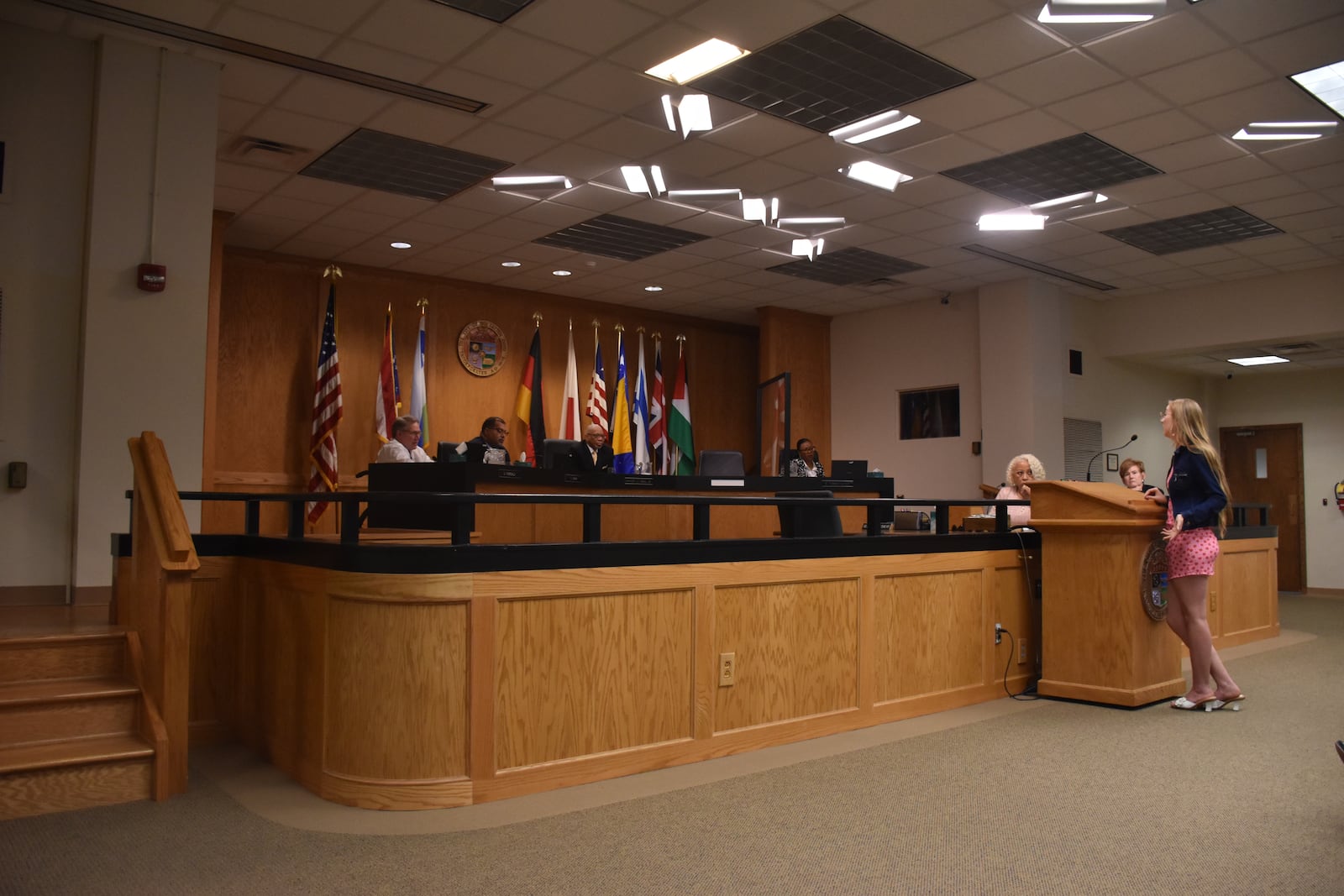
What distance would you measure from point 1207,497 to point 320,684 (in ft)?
13.4

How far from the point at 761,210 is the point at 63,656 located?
5.91 meters

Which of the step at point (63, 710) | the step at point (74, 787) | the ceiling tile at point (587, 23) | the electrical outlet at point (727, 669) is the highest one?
the ceiling tile at point (587, 23)

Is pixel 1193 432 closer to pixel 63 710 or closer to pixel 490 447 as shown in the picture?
pixel 490 447

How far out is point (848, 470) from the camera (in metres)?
7.96

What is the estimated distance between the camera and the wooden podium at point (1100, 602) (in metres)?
4.70

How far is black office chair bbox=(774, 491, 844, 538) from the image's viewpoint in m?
4.26

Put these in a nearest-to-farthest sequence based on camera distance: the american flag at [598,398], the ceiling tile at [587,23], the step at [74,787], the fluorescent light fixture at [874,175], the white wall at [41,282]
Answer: the step at [74,787] < the ceiling tile at [587,23] < the white wall at [41,282] < the fluorescent light fixture at [874,175] < the american flag at [598,398]

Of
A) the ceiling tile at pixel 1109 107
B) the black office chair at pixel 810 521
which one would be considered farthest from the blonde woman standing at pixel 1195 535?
the ceiling tile at pixel 1109 107

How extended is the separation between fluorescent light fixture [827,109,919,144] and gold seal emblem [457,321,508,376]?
5.21 metres

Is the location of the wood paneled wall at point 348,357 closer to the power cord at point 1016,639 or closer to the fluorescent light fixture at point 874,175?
the fluorescent light fixture at point 874,175

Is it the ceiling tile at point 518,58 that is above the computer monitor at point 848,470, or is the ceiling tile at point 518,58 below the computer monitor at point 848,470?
above

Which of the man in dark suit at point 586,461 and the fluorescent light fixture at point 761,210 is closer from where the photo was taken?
the man in dark suit at point 586,461

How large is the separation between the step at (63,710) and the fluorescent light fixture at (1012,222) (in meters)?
7.13

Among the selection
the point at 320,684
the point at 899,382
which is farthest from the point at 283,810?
the point at 899,382
